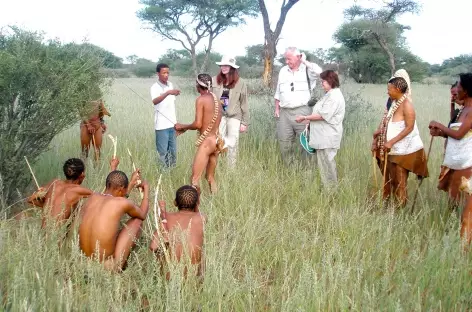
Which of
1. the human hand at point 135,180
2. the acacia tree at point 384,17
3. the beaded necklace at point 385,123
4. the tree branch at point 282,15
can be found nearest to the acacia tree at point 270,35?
A: the tree branch at point 282,15

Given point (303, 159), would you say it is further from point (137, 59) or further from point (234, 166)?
point (137, 59)

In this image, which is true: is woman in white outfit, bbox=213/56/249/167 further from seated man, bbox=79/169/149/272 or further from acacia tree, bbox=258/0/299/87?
acacia tree, bbox=258/0/299/87

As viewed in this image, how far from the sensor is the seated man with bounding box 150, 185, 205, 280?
3734 mm

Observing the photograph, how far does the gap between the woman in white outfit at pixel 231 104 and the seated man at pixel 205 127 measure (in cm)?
85

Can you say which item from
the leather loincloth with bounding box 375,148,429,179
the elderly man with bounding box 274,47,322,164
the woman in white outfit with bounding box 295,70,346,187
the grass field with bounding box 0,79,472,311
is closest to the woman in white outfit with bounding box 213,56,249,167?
the grass field with bounding box 0,79,472,311

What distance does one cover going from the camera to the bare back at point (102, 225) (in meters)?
4.09

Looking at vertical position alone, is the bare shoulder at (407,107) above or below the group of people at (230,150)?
above

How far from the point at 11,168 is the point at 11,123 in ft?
1.49

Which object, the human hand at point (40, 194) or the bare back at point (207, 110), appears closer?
the human hand at point (40, 194)

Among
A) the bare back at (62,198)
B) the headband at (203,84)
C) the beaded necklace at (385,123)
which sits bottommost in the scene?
the bare back at (62,198)

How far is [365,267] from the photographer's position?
157 inches

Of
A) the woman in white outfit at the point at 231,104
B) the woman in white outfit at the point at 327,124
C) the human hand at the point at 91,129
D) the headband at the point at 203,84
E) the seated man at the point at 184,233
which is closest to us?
the seated man at the point at 184,233

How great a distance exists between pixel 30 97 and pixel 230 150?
2.83m

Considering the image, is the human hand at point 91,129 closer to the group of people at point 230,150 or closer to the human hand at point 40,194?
the group of people at point 230,150
